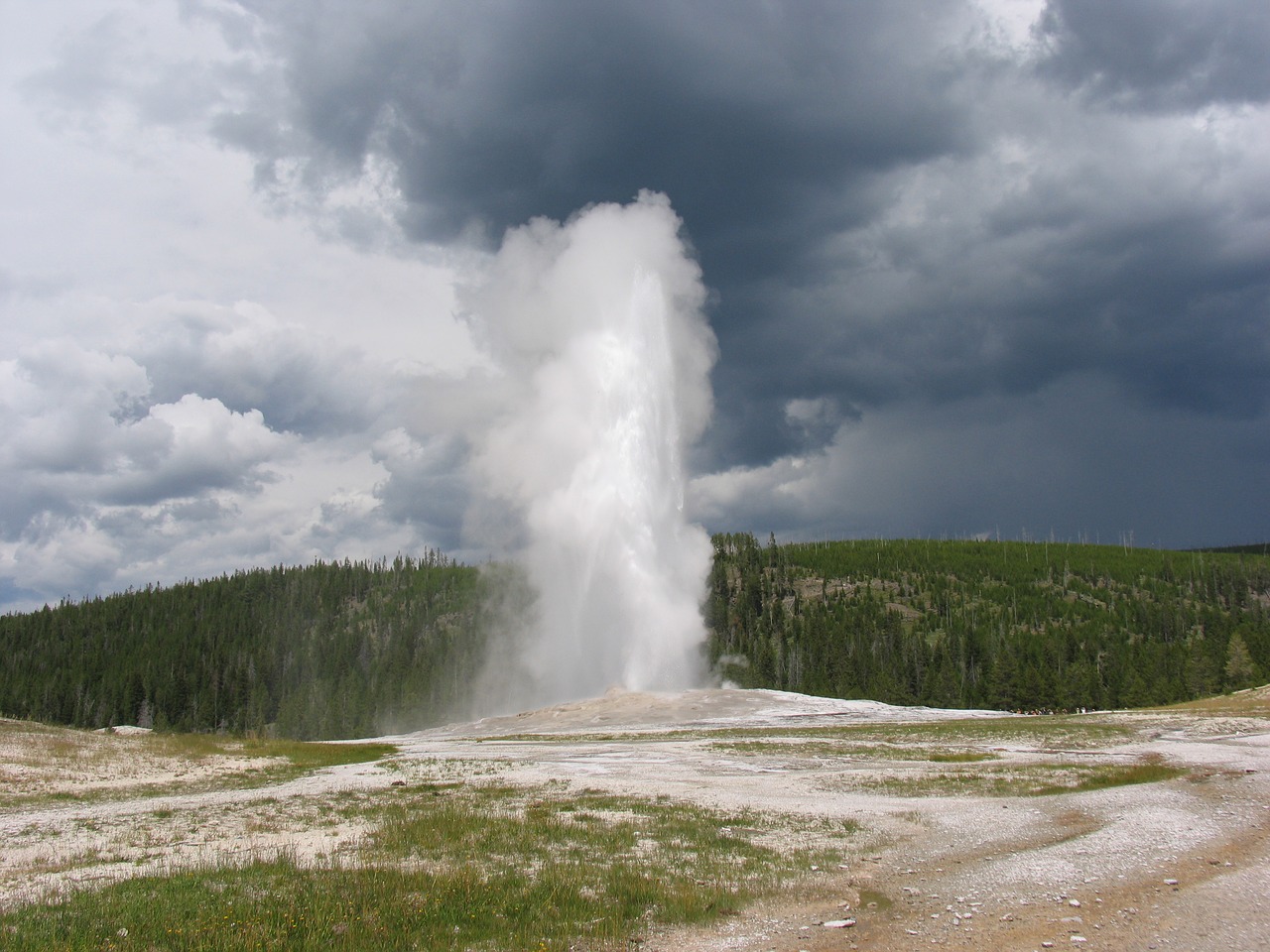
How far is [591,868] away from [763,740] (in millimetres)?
30211

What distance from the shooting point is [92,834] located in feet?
57.0

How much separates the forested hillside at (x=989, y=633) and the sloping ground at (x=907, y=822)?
2293 inches

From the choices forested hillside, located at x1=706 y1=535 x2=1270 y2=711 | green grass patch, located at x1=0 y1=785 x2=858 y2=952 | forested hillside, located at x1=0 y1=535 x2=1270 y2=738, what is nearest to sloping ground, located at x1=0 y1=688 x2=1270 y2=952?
green grass patch, located at x1=0 y1=785 x2=858 y2=952

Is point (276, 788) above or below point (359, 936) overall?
below

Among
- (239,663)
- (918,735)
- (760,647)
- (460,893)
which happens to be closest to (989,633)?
(760,647)

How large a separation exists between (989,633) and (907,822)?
5382 inches

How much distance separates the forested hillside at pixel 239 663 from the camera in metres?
117

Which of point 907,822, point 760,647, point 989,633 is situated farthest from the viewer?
point 989,633

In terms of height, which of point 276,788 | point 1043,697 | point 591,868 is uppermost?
point 591,868

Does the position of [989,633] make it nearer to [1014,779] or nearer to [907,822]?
[1014,779]

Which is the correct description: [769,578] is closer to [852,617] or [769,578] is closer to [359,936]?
[852,617]

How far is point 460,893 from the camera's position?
457 inches

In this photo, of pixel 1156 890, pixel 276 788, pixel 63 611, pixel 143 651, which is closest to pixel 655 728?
pixel 276 788

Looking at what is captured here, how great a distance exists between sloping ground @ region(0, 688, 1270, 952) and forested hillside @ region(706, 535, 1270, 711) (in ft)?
191
